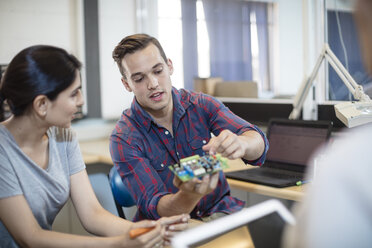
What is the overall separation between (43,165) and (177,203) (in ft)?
1.65

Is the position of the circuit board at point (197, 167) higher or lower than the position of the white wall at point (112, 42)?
lower

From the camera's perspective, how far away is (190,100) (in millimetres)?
1850

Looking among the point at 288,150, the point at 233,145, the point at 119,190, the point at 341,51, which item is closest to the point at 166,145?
the point at 119,190

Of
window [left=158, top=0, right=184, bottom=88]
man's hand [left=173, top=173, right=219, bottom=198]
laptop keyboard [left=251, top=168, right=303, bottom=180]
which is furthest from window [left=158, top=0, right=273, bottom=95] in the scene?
man's hand [left=173, top=173, right=219, bottom=198]

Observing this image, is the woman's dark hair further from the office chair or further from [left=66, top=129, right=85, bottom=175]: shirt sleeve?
the office chair

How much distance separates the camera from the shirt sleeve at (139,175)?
62.8 inches

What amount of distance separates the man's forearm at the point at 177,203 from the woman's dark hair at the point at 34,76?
51cm

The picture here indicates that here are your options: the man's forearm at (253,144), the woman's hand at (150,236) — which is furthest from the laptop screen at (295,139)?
the woman's hand at (150,236)

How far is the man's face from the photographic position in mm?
1693

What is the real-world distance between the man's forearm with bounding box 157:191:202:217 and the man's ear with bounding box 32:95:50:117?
50 centimetres

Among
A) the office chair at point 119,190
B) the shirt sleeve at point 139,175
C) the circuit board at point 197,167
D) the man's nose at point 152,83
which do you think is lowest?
the office chair at point 119,190

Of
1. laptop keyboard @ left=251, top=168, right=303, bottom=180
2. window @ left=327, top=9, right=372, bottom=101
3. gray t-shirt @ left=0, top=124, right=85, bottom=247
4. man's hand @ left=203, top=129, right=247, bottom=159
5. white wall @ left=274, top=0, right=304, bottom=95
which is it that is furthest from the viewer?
white wall @ left=274, top=0, right=304, bottom=95

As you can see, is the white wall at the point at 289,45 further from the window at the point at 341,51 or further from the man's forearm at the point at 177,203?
the man's forearm at the point at 177,203

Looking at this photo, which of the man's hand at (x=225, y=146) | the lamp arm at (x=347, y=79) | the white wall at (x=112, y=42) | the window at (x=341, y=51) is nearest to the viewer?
the man's hand at (x=225, y=146)
